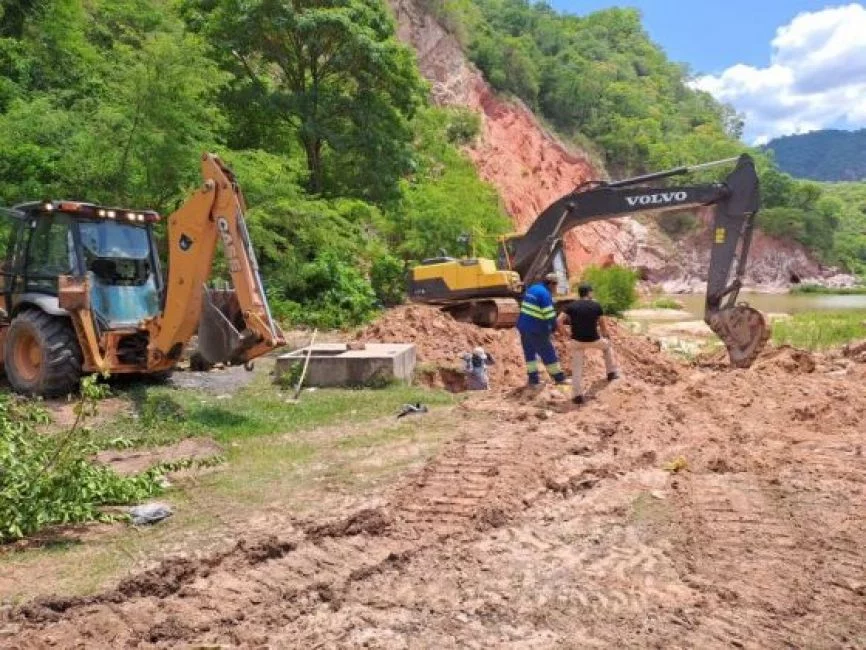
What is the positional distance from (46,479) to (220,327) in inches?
139

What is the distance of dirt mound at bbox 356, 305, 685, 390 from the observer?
12.8 m

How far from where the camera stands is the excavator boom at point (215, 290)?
27.5ft

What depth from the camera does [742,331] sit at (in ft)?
40.9

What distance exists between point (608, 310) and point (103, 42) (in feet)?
68.1

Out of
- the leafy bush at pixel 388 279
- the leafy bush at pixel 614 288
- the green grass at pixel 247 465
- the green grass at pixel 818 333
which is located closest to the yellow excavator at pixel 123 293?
the green grass at pixel 247 465

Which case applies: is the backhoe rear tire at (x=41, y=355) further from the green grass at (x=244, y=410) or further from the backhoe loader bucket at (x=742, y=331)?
the backhoe loader bucket at (x=742, y=331)

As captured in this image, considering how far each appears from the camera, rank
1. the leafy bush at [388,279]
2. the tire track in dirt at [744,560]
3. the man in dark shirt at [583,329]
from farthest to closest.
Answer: the leafy bush at [388,279] < the man in dark shirt at [583,329] < the tire track in dirt at [744,560]

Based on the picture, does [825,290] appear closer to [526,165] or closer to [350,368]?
[526,165]

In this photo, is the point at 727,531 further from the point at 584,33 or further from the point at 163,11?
the point at 584,33

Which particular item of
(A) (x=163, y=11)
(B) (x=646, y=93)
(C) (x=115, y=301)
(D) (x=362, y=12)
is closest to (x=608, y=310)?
(D) (x=362, y=12)

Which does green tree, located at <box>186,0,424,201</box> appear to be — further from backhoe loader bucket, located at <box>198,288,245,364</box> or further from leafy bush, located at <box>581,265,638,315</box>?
backhoe loader bucket, located at <box>198,288,245,364</box>

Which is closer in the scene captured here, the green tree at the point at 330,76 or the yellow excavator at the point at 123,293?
the yellow excavator at the point at 123,293

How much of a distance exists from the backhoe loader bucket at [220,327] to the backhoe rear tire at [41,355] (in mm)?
1760

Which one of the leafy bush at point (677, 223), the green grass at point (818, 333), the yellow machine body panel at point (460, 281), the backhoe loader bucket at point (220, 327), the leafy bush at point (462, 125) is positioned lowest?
the green grass at point (818, 333)
